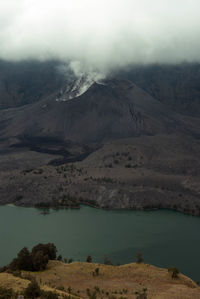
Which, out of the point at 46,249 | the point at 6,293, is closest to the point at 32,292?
the point at 6,293

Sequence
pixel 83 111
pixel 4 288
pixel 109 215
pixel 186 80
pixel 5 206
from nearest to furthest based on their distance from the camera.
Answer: pixel 4 288 < pixel 109 215 < pixel 5 206 < pixel 83 111 < pixel 186 80

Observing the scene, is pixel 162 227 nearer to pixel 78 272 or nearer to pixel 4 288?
pixel 78 272

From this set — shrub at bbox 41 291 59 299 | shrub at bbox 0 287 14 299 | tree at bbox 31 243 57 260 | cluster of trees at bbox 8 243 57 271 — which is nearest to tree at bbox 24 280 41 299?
shrub at bbox 41 291 59 299

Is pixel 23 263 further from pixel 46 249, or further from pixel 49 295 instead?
pixel 49 295

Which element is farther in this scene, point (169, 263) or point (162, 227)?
point (162, 227)

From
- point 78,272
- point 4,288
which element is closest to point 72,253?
point 78,272

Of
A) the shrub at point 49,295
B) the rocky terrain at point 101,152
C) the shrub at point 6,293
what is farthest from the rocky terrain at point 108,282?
the rocky terrain at point 101,152

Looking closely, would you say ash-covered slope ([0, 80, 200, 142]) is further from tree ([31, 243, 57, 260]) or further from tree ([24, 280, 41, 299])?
tree ([24, 280, 41, 299])
